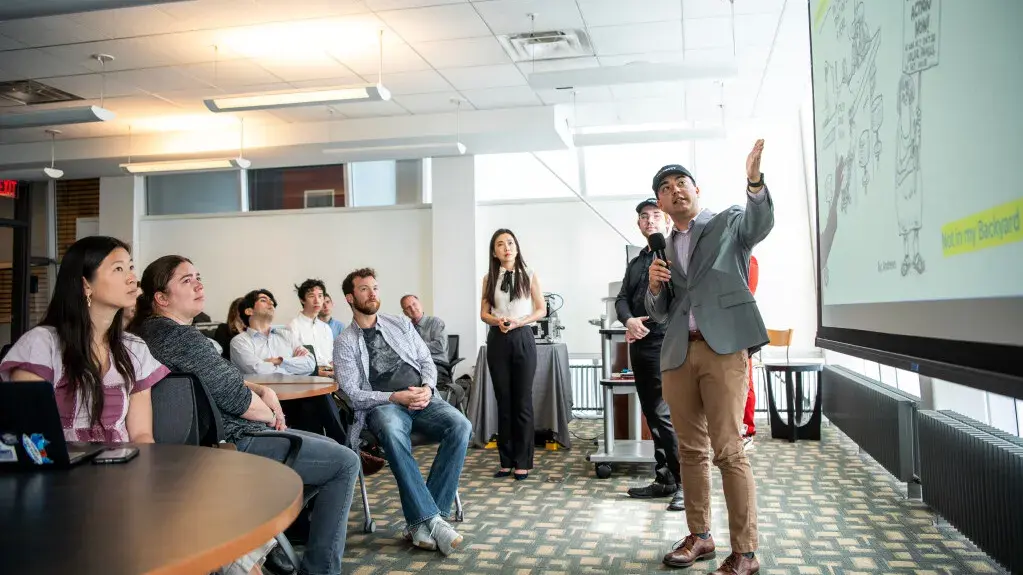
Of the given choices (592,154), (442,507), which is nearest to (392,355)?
(442,507)

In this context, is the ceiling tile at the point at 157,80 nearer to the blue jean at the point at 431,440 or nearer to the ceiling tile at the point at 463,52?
the ceiling tile at the point at 463,52

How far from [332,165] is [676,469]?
696cm

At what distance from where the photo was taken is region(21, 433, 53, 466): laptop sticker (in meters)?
1.43

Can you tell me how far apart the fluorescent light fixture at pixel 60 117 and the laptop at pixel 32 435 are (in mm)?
5518

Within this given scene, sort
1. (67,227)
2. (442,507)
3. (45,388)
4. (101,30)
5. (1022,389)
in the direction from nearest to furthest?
(1022,389) → (45,388) → (442,507) → (101,30) → (67,227)

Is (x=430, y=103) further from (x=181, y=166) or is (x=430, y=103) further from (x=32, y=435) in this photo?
(x=32, y=435)

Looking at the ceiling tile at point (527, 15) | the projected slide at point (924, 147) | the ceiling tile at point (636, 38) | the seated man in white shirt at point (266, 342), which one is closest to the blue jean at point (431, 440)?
the seated man in white shirt at point (266, 342)

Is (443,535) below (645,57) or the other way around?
below

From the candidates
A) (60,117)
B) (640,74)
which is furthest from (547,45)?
(60,117)

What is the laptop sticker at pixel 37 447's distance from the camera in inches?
56.4

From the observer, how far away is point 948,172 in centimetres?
147

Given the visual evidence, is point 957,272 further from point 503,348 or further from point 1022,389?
point 503,348

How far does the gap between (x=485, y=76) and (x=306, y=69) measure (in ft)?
5.29

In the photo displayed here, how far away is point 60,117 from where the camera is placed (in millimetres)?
6301
